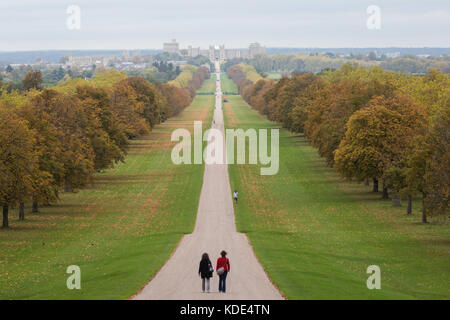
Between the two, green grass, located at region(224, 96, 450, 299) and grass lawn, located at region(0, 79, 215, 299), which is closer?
green grass, located at region(224, 96, 450, 299)

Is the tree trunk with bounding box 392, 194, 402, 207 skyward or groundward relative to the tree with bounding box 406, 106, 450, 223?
groundward

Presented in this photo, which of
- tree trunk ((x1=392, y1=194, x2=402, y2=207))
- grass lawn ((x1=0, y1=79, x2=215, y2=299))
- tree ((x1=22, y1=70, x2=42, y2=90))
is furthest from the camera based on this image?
tree ((x1=22, y1=70, x2=42, y2=90))

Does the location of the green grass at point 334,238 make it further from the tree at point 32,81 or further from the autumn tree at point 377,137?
the tree at point 32,81

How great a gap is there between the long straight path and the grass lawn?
0.97 meters

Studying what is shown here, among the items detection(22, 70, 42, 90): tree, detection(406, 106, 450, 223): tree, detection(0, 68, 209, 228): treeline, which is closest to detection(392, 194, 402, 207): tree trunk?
detection(406, 106, 450, 223): tree

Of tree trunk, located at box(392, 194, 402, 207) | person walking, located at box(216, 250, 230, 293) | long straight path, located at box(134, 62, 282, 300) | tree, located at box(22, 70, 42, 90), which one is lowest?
tree trunk, located at box(392, 194, 402, 207)

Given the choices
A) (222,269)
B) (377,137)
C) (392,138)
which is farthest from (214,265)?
(377,137)

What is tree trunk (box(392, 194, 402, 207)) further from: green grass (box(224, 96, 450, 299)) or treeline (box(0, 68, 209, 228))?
treeline (box(0, 68, 209, 228))

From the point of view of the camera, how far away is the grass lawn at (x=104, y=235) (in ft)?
129

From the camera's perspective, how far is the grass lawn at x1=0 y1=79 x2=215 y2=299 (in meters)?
39.3

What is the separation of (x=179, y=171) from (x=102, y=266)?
175 feet

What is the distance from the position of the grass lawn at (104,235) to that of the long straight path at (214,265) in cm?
97

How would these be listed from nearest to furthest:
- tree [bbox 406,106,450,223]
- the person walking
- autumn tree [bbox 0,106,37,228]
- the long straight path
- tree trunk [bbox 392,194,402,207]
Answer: the person walking
the long straight path
tree [bbox 406,106,450,223]
autumn tree [bbox 0,106,37,228]
tree trunk [bbox 392,194,402,207]

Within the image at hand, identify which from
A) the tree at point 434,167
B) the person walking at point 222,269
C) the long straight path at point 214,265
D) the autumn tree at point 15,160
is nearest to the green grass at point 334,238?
the long straight path at point 214,265
